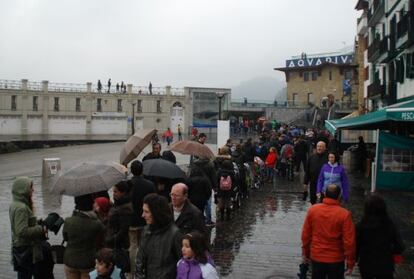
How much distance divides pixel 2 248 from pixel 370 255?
754 centimetres

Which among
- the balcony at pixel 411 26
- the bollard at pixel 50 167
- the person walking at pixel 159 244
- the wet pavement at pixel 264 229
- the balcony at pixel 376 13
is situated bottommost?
the wet pavement at pixel 264 229

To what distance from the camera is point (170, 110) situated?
66.1m

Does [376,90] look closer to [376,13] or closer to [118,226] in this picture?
[376,13]

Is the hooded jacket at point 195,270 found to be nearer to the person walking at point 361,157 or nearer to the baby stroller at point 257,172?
the baby stroller at point 257,172

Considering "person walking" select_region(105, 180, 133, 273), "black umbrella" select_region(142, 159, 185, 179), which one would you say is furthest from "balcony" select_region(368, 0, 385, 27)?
"person walking" select_region(105, 180, 133, 273)

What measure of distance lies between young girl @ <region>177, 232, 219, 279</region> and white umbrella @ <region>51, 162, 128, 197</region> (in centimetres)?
258

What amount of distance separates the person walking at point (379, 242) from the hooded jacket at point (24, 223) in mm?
3996

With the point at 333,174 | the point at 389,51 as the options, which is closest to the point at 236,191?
the point at 333,174

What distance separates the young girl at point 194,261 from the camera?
463 cm

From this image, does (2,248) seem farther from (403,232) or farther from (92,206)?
(403,232)

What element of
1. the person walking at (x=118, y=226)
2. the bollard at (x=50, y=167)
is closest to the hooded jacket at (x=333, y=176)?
the person walking at (x=118, y=226)

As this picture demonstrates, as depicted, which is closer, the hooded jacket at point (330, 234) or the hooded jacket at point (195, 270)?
the hooded jacket at point (195, 270)

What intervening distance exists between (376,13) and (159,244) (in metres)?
31.1

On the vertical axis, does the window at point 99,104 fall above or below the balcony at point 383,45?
below
